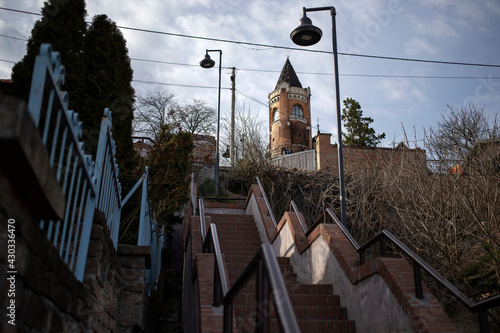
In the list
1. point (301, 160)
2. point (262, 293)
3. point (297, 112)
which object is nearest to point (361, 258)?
point (262, 293)

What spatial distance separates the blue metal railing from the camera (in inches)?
69.0

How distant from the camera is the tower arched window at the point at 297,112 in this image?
1753 inches

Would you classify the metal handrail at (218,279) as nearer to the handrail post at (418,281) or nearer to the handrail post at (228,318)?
the handrail post at (228,318)

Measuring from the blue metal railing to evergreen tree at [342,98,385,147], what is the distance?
25938 mm

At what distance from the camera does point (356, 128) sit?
29609 mm

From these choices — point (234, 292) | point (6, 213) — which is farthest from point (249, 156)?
point (6, 213)

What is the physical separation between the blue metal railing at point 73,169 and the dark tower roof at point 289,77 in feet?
139

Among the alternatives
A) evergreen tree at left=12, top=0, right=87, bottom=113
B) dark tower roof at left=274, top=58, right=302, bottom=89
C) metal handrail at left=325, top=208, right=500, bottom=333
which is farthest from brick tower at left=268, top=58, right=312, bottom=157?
metal handrail at left=325, top=208, right=500, bottom=333

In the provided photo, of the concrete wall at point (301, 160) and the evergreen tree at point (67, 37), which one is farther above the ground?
the concrete wall at point (301, 160)

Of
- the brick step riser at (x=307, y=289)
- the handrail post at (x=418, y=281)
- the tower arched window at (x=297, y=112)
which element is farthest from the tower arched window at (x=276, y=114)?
the handrail post at (x=418, y=281)

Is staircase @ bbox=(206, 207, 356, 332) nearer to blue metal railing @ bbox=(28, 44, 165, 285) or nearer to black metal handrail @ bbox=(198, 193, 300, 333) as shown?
black metal handrail @ bbox=(198, 193, 300, 333)

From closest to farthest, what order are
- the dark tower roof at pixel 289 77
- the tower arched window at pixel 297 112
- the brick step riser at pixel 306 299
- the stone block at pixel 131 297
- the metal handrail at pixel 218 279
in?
the metal handrail at pixel 218 279 < the stone block at pixel 131 297 < the brick step riser at pixel 306 299 < the tower arched window at pixel 297 112 < the dark tower roof at pixel 289 77

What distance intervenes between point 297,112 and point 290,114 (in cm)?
126

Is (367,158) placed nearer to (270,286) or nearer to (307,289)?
(307,289)
